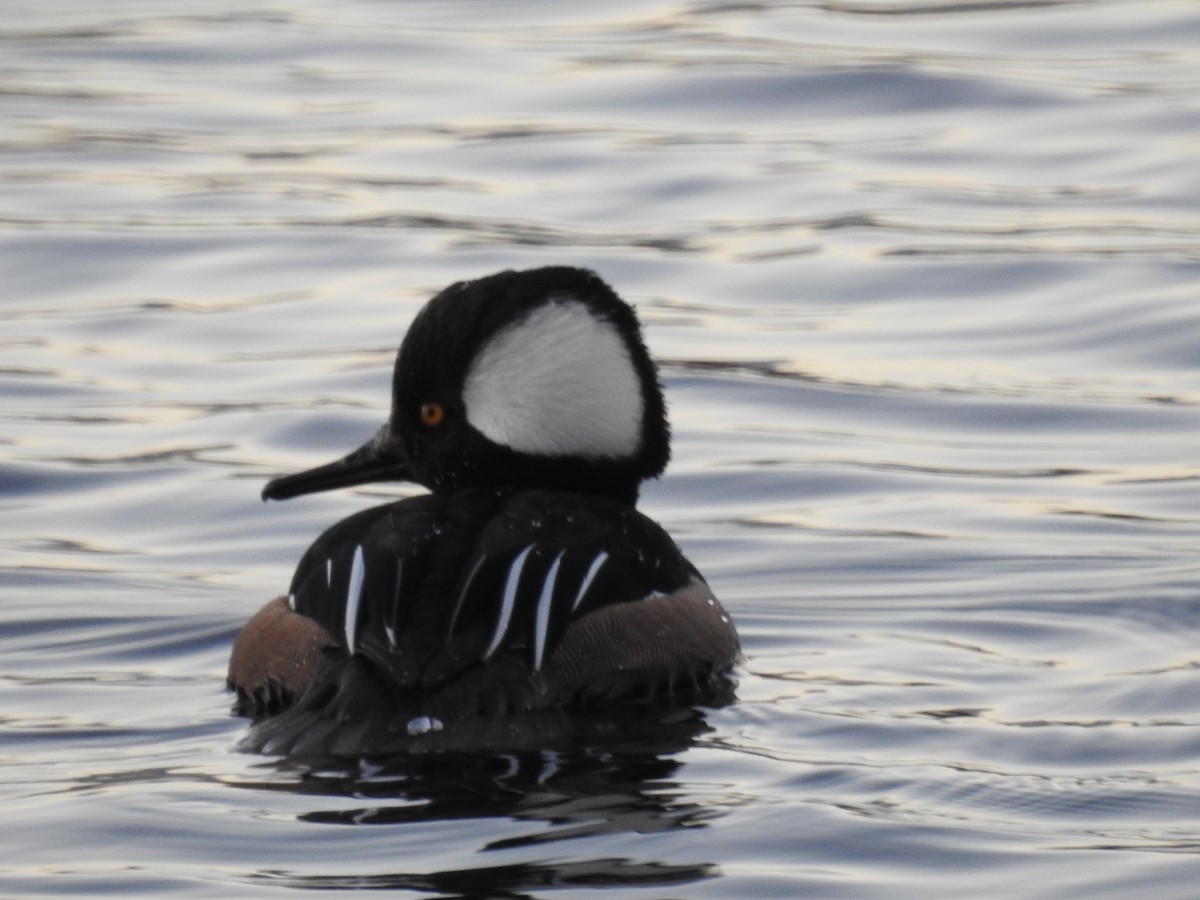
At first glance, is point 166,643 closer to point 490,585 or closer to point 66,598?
point 66,598

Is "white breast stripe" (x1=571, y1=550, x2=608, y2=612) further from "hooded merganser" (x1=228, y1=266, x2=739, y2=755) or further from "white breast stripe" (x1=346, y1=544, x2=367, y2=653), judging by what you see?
"white breast stripe" (x1=346, y1=544, x2=367, y2=653)

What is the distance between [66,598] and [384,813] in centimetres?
303

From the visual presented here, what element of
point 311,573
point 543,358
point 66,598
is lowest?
point 66,598

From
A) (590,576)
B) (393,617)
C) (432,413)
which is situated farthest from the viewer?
(432,413)

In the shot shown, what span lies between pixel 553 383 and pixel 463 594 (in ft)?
3.47

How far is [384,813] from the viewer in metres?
5.44

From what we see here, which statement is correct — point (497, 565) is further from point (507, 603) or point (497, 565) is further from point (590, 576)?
point (590, 576)

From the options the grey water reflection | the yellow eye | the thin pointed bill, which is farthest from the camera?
the thin pointed bill

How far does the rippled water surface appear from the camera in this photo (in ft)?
18.0

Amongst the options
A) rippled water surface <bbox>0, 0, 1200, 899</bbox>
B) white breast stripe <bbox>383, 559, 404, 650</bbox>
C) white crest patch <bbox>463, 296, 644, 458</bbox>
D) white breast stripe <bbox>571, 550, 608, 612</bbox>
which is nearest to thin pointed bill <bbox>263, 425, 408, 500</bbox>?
white crest patch <bbox>463, 296, 644, 458</bbox>

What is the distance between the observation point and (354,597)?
6043mm

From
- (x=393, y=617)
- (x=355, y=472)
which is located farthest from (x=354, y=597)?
(x=355, y=472)

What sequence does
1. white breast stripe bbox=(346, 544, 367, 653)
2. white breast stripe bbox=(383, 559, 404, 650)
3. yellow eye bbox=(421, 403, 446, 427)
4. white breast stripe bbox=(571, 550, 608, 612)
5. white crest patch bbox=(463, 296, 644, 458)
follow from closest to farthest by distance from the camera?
white breast stripe bbox=(383, 559, 404, 650) < white breast stripe bbox=(346, 544, 367, 653) < white breast stripe bbox=(571, 550, 608, 612) < white crest patch bbox=(463, 296, 644, 458) < yellow eye bbox=(421, 403, 446, 427)

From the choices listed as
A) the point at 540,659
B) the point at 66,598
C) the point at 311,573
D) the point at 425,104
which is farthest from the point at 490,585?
the point at 425,104
